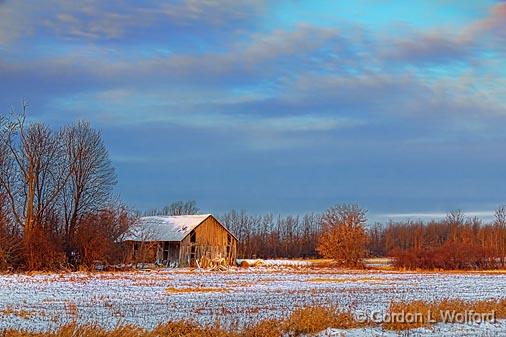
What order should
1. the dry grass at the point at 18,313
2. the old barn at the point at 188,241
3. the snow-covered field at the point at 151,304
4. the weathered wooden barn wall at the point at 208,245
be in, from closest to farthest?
1. the snow-covered field at the point at 151,304
2. the dry grass at the point at 18,313
3. the old barn at the point at 188,241
4. the weathered wooden barn wall at the point at 208,245

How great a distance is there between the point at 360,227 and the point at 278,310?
54.5m

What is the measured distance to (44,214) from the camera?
58.9 meters

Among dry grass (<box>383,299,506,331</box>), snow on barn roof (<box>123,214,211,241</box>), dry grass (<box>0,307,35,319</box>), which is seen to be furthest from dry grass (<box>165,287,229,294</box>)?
snow on barn roof (<box>123,214,211,241</box>)

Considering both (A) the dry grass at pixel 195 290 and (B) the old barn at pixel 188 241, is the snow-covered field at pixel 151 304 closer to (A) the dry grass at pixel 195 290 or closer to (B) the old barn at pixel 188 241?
(A) the dry grass at pixel 195 290

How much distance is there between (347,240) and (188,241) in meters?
17.5

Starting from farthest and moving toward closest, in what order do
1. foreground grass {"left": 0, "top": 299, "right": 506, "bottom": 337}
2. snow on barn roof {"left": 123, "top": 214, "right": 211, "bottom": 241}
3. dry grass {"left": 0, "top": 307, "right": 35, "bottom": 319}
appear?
snow on barn roof {"left": 123, "top": 214, "right": 211, "bottom": 241}
dry grass {"left": 0, "top": 307, "right": 35, "bottom": 319}
foreground grass {"left": 0, "top": 299, "right": 506, "bottom": 337}

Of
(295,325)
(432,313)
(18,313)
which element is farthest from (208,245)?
(295,325)

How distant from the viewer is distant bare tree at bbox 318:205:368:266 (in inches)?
2857

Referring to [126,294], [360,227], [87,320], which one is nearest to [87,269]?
[126,294]

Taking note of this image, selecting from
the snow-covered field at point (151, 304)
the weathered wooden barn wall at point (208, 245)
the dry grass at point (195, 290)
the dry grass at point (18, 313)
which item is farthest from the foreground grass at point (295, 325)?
the weathered wooden barn wall at point (208, 245)

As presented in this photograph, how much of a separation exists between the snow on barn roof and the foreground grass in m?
49.5

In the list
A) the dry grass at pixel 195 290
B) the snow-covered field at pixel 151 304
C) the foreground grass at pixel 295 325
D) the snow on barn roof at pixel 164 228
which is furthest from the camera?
the snow on barn roof at pixel 164 228

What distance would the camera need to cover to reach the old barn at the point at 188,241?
228ft

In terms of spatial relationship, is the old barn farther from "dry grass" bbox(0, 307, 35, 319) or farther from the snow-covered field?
"dry grass" bbox(0, 307, 35, 319)
